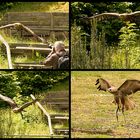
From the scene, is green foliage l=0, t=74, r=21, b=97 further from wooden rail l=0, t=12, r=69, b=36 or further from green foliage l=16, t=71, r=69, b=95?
wooden rail l=0, t=12, r=69, b=36

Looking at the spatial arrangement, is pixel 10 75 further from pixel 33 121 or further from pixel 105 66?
pixel 105 66

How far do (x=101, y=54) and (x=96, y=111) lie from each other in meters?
0.44

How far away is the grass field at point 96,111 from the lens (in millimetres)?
3059

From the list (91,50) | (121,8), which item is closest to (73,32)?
(91,50)

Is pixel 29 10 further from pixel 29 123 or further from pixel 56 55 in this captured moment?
pixel 29 123

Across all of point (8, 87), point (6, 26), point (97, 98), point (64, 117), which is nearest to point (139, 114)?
point (97, 98)

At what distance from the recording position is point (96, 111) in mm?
3088

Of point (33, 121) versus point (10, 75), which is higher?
point (10, 75)

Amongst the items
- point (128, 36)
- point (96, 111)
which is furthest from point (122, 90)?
point (128, 36)

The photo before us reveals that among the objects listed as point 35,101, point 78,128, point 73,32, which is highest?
point 73,32

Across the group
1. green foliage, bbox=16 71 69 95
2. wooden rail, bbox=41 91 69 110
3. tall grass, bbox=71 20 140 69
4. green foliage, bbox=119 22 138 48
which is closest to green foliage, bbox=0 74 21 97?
green foliage, bbox=16 71 69 95

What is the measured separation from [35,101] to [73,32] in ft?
1.97

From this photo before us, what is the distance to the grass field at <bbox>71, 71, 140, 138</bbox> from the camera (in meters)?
3.06

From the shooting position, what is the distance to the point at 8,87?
3.11 metres
